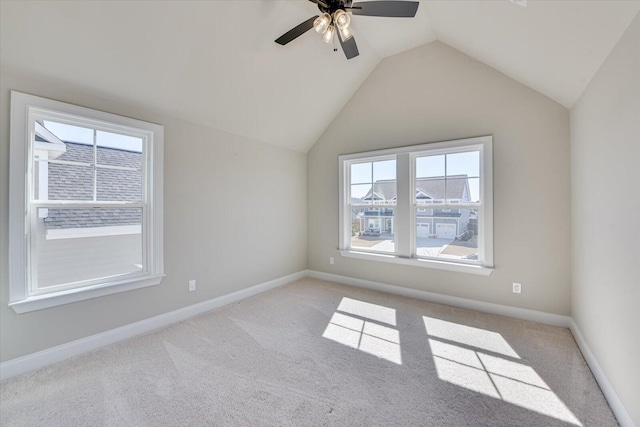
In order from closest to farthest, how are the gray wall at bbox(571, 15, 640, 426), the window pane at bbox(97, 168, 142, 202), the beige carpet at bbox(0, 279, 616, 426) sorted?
the gray wall at bbox(571, 15, 640, 426) → the beige carpet at bbox(0, 279, 616, 426) → the window pane at bbox(97, 168, 142, 202)

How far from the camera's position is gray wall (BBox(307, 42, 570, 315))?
2.74 meters

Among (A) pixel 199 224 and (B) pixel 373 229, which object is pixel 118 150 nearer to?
(A) pixel 199 224

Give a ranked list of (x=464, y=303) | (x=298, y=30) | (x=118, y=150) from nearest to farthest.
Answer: (x=298, y=30), (x=118, y=150), (x=464, y=303)

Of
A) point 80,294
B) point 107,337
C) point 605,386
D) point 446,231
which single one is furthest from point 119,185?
point 605,386

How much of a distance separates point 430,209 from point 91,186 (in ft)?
12.5

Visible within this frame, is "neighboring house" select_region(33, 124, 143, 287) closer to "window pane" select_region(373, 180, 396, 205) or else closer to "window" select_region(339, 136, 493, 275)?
"window" select_region(339, 136, 493, 275)

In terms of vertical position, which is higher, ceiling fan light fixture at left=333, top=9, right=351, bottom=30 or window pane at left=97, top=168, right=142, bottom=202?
ceiling fan light fixture at left=333, top=9, right=351, bottom=30

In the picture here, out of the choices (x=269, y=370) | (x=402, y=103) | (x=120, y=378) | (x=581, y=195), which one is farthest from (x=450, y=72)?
(x=120, y=378)

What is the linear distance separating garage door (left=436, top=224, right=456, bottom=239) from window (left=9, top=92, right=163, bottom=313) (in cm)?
342

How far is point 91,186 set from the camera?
2.35 meters

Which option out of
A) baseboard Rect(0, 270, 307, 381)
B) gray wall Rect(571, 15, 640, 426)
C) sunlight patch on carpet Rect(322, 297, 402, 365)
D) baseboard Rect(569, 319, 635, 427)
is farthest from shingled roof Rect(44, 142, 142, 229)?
baseboard Rect(569, 319, 635, 427)

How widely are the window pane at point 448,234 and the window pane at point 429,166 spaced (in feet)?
1.64

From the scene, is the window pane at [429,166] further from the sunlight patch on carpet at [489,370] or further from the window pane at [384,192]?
the sunlight patch on carpet at [489,370]

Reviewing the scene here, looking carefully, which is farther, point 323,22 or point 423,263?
point 423,263
